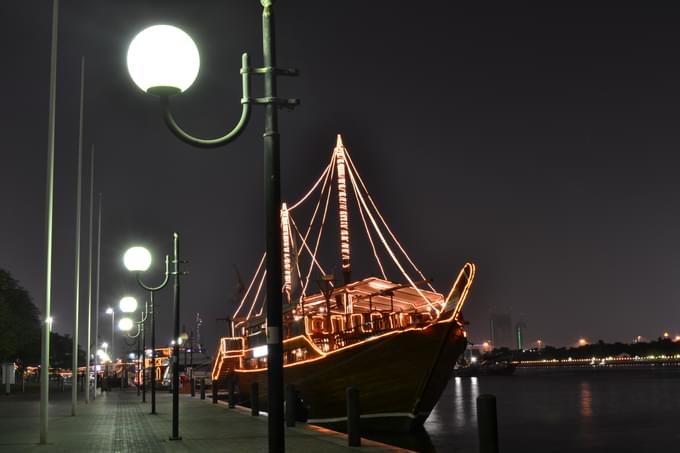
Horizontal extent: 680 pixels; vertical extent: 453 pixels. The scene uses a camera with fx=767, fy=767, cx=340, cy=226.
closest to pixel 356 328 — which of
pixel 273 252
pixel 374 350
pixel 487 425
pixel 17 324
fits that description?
pixel 374 350

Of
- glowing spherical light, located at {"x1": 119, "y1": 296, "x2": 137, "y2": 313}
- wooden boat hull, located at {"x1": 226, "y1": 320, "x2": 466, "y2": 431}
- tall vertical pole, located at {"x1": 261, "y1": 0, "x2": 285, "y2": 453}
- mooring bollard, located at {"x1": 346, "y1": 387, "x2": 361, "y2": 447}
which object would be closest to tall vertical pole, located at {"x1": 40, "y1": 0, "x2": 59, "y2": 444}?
mooring bollard, located at {"x1": 346, "y1": 387, "x2": 361, "y2": 447}

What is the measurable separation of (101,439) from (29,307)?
73261 mm

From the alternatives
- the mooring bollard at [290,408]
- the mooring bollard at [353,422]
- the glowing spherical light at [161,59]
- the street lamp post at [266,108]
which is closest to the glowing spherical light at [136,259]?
the mooring bollard at [353,422]

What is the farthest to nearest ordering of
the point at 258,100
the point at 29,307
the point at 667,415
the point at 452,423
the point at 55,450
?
the point at 29,307, the point at 667,415, the point at 452,423, the point at 55,450, the point at 258,100

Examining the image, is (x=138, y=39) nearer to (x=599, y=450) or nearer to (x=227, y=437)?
(x=227, y=437)

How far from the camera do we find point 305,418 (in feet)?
104

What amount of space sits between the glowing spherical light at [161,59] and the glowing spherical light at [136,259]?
10776mm

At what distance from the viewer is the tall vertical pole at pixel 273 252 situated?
6.06 m

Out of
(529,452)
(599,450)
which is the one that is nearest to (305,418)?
(529,452)

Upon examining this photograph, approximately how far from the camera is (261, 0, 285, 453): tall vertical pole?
6059 millimetres

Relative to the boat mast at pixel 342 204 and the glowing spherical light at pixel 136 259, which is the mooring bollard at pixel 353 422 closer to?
the glowing spherical light at pixel 136 259

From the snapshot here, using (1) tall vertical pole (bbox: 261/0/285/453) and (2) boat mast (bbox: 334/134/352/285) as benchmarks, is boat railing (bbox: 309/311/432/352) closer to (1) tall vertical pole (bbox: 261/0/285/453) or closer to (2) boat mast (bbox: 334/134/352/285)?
(2) boat mast (bbox: 334/134/352/285)

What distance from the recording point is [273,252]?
6320mm

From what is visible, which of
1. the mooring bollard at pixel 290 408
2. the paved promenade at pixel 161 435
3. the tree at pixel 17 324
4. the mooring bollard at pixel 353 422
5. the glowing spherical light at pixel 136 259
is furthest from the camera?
the tree at pixel 17 324
